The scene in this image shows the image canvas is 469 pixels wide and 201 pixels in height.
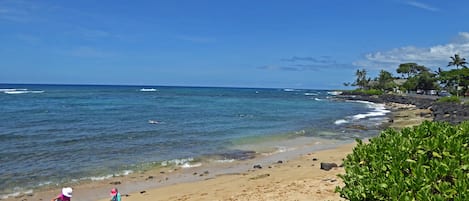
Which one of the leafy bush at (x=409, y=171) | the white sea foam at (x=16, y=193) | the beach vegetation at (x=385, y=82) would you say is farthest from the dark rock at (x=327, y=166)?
the beach vegetation at (x=385, y=82)

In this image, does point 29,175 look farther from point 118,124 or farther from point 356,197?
point 118,124

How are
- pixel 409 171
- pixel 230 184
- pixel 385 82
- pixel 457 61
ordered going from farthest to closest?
1. pixel 385 82
2. pixel 457 61
3. pixel 230 184
4. pixel 409 171

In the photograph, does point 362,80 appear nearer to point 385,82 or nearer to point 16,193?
point 385,82

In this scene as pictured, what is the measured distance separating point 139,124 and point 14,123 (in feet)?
26.5

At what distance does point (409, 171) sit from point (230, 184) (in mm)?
8069

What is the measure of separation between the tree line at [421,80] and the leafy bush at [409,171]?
67163 millimetres

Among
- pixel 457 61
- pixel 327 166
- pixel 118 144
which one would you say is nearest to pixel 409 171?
pixel 327 166

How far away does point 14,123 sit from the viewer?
27.4 metres

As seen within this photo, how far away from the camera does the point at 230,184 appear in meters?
11.8

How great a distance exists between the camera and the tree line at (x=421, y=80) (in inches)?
2712

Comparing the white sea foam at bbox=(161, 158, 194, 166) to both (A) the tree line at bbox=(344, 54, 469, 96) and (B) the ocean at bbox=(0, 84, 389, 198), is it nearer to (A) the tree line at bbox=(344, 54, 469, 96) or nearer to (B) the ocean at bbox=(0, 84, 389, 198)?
(B) the ocean at bbox=(0, 84, 389, 198)

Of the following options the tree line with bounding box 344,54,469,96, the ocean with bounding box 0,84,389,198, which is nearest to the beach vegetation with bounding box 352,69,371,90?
the tree line with bounding box 344,54,469,96

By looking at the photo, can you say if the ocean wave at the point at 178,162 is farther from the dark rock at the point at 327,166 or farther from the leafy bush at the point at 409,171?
the leafy bush at the point at 409,171

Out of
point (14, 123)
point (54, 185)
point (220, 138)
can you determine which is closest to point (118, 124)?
point (14, 123)
